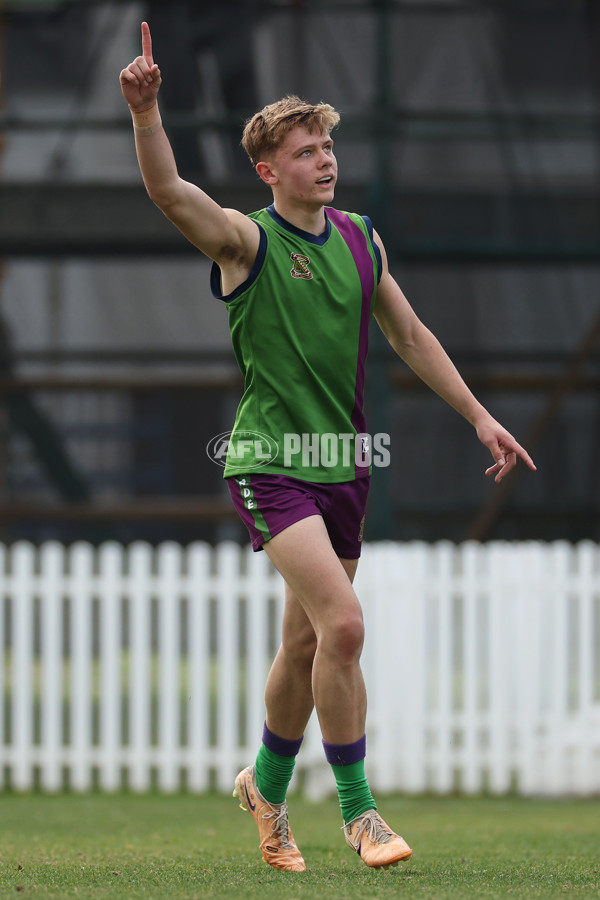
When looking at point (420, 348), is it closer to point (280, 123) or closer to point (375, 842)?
point (280, 123)

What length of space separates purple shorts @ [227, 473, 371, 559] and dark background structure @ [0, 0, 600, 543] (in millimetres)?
6080

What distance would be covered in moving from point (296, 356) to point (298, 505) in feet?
1.20

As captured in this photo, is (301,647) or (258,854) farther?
(258,854)

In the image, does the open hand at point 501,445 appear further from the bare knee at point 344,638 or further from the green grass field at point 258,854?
the green grass field at point 258,854

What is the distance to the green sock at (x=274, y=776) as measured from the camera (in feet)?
10.2

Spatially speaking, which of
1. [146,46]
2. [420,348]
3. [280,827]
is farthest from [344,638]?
[146,46]

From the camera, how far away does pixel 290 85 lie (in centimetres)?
945

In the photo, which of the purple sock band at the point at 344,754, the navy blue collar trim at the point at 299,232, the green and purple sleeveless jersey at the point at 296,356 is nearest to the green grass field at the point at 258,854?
the purple sock band at the point at 344,754

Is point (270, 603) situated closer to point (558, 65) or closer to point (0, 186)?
point (0, 186)

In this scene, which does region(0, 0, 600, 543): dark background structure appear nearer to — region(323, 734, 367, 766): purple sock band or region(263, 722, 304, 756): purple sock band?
region(263, 722, 304, 756): purple sock band

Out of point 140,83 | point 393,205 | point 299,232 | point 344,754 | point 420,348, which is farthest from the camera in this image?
point 393,205

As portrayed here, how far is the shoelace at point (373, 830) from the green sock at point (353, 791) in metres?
0.02

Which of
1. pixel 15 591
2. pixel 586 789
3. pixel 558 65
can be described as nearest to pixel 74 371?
pixel 15 591

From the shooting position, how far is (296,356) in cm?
292
